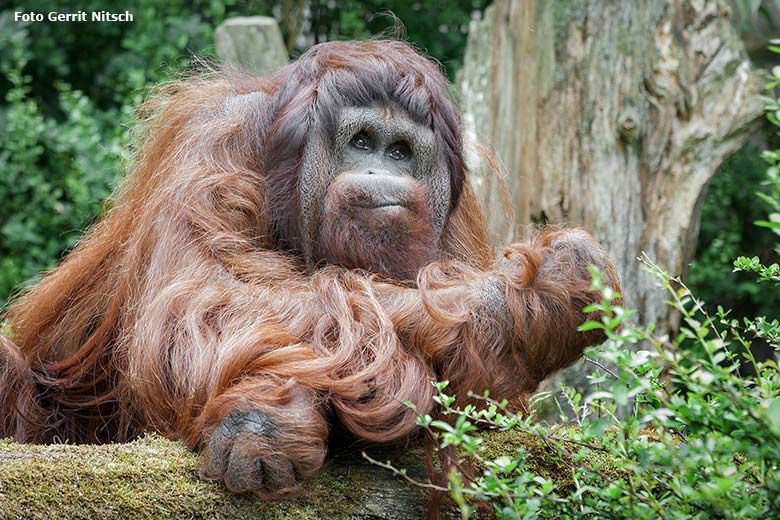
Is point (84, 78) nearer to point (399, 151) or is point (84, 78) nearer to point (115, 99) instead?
point (115, 99)

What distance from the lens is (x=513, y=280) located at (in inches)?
113

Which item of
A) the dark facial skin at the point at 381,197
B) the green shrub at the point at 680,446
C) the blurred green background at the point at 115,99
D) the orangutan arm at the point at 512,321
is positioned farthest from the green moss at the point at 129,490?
the blurred green background at the point at 115,99

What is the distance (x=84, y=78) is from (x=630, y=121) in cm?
510

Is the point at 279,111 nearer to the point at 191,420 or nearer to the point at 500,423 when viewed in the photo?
the point at 191,420

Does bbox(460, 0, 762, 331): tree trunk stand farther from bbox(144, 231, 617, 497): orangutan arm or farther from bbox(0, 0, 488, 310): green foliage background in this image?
bbox(144, 231, 617, 497): orangutan arm

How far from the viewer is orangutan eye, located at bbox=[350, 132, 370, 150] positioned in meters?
3.42

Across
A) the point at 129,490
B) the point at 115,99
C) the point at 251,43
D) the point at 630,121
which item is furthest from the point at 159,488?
the point at 115,99

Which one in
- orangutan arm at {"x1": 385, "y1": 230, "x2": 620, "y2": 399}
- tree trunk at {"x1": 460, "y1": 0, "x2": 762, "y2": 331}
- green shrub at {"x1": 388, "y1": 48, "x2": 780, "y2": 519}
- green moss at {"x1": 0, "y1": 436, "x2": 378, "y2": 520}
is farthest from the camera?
tree trunk at {"x1": 460, "y1": 0, "x2": 762, "y2": 331}

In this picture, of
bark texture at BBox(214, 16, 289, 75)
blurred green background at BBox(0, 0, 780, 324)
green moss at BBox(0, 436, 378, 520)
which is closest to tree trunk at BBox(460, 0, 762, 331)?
bark texture at BBox(214, 16, 289, 75)

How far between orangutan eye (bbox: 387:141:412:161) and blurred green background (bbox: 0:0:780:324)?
124 inches

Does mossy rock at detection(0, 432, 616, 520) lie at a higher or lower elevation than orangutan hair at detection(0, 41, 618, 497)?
lower

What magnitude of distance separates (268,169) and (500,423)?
4.97ft

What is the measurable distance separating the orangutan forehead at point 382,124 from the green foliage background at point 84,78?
109 inches

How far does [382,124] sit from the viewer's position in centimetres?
339
